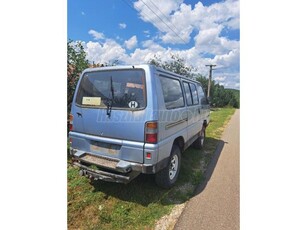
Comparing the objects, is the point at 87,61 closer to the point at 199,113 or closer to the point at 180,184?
the point at 199,113

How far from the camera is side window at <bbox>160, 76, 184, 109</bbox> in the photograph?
2841mm

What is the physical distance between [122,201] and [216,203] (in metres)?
1.27

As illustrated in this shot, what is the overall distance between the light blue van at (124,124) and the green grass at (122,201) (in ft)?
0.83

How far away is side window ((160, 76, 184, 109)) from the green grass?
1.27m

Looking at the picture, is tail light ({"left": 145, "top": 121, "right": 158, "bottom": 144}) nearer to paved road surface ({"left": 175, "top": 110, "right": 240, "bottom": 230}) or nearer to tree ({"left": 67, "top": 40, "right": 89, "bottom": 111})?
paved road surface ({"left": 175, "top": 110, "right": 240, "bottom": 230})

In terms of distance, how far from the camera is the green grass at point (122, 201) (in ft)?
7.63

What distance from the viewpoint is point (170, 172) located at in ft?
10.3

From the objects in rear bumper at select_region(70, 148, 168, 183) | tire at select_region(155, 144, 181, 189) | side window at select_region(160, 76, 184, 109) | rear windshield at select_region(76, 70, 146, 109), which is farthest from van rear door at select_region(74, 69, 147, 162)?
tire at select_region(155, 144, 181, 189)

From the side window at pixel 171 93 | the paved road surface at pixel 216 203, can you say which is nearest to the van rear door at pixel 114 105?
the side window at pixel 171 93

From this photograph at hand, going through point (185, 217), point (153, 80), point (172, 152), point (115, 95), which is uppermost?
point (153, 80)

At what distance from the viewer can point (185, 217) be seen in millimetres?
2426
